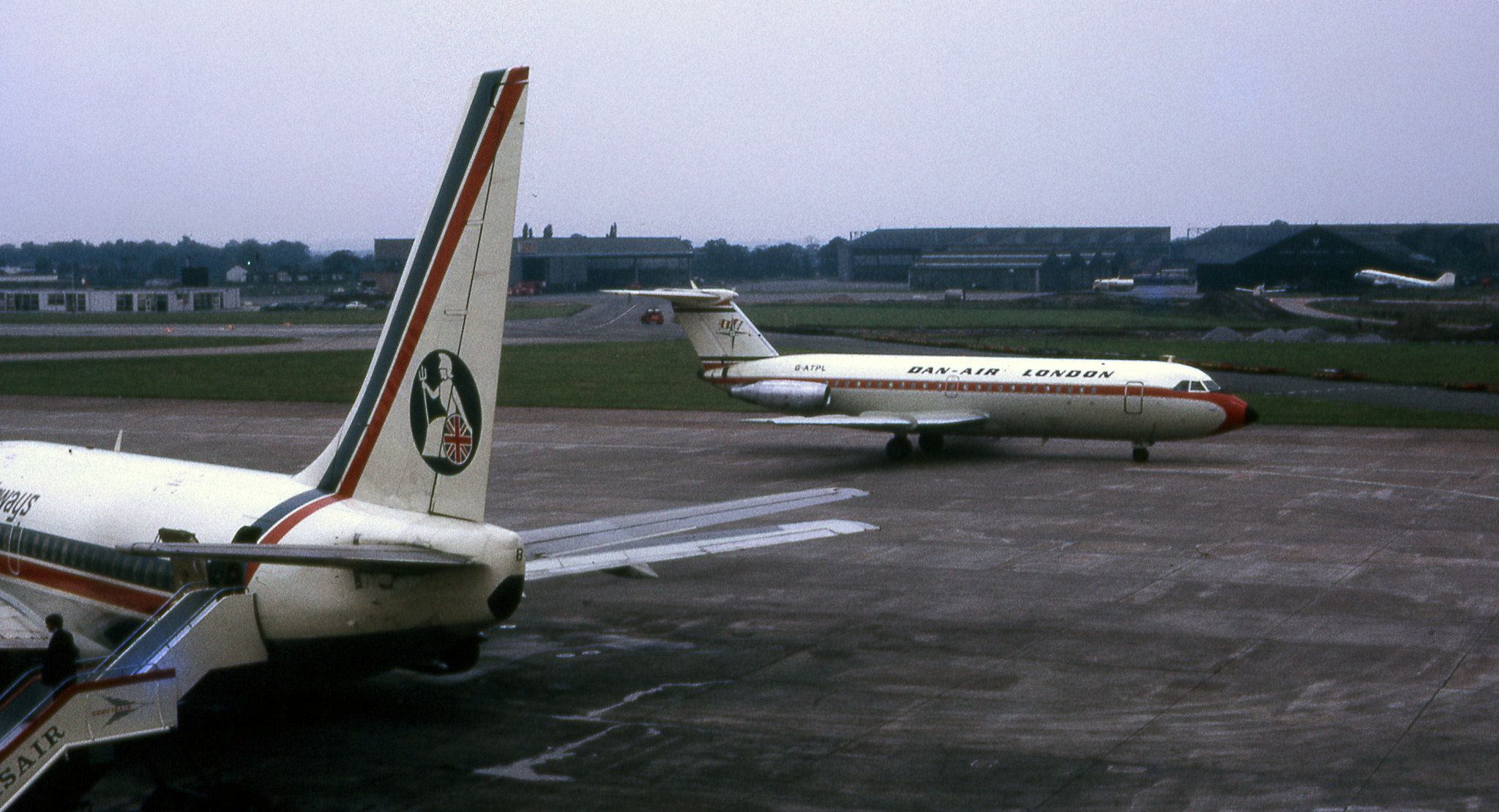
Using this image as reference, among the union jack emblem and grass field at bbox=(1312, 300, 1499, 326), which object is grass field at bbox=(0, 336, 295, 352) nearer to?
the union jack emblem

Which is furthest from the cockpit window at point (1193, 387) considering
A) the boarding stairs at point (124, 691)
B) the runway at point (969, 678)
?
the boarding stairs at point (124, 691)

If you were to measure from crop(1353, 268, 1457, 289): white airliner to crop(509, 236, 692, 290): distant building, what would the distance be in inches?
3079

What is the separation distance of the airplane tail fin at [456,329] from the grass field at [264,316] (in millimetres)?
109966

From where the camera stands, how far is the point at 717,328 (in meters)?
50.9

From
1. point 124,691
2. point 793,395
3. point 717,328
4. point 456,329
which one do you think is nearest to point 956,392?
point 793,395

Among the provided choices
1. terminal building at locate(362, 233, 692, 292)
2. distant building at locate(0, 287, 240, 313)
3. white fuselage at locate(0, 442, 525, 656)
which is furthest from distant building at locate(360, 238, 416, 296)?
white fuselage at locate(0, 442, 525, 656)

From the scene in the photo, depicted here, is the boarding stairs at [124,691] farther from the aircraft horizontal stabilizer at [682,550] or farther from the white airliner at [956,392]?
the white airliner at [956,392]

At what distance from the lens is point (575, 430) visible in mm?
55500

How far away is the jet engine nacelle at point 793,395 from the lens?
48719 millimetres

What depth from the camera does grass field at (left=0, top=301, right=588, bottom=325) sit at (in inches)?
5128

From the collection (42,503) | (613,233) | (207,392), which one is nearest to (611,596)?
(42,503)

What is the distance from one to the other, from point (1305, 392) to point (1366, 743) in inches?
2163

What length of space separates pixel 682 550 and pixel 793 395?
28956 mm

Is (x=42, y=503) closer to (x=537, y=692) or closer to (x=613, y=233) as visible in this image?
(x=537, y=692)
